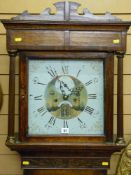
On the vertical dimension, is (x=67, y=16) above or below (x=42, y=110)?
above

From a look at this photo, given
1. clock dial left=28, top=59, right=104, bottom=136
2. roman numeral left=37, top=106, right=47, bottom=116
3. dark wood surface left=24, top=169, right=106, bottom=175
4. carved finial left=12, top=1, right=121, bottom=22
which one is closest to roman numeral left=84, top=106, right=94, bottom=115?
clock dial left=28, top=59, right=104, bottom=136

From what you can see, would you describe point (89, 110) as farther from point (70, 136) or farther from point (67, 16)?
point (67, 16)

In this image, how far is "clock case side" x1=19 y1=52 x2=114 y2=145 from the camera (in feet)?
5.19

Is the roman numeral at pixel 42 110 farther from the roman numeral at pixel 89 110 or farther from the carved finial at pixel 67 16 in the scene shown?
the carved finial at pixel 67 16

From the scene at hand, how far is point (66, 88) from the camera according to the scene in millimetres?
1620


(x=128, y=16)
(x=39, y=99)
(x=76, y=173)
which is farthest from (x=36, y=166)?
(x=128, y=16)

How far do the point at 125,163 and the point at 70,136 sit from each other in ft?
1.06

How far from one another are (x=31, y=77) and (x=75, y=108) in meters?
0.26

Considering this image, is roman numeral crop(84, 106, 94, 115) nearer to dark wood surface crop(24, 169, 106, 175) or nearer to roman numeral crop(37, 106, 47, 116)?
roman numeral crop(37, 106, 47, 116)

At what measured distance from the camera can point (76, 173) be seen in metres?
1.67

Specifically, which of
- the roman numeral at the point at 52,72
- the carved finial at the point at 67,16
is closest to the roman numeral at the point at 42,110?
the roman numeral at the point at 52,72

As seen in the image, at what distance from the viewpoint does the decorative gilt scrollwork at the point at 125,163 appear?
1.67 metres

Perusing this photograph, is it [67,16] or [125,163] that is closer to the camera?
[67,16]

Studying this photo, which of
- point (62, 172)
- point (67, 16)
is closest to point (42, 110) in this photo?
point (62, 172)
